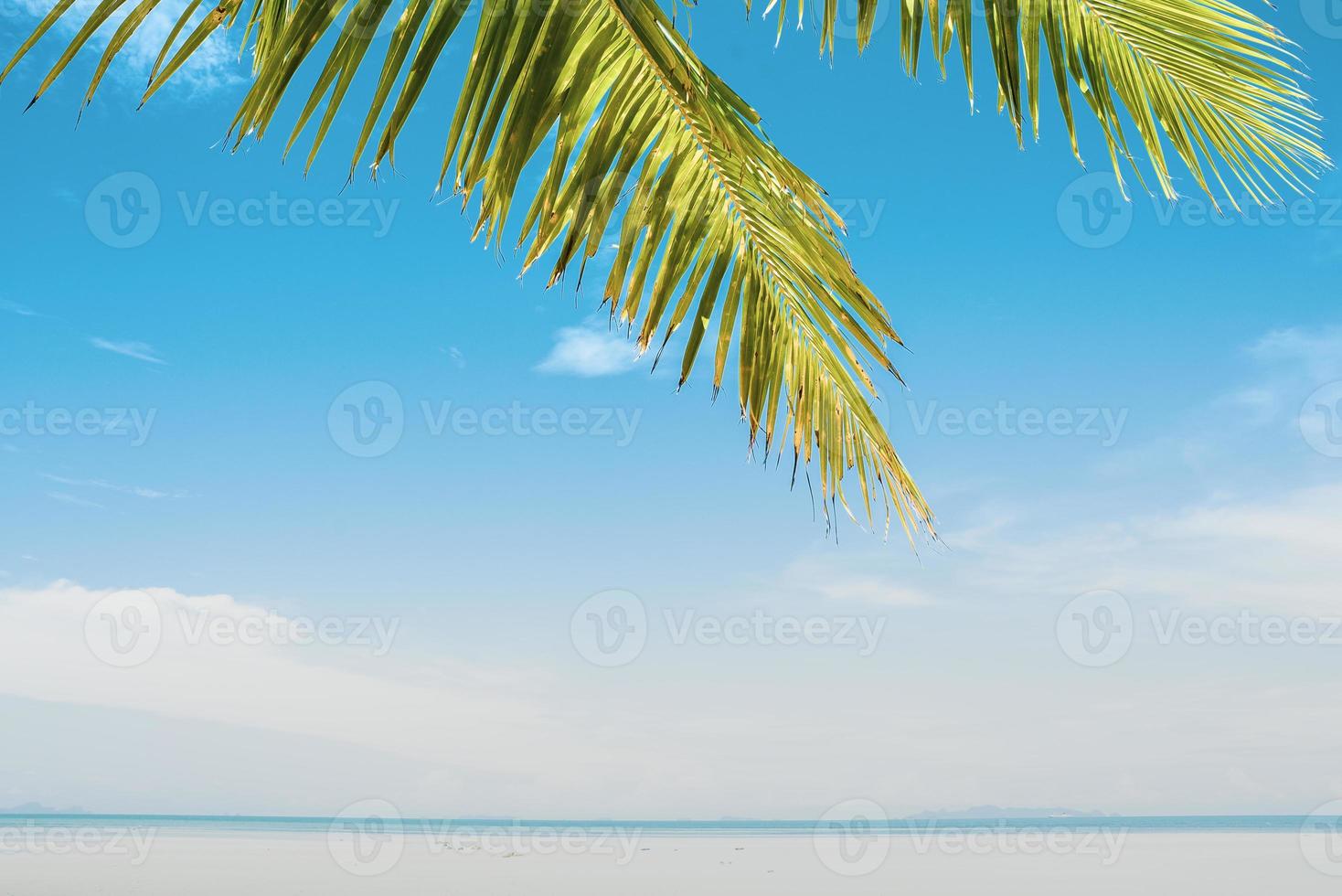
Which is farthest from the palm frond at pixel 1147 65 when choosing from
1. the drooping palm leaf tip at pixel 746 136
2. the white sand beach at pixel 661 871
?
the white sand beach at pixel 661 871

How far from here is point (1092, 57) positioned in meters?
2.11

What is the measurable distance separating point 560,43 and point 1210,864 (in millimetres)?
18798

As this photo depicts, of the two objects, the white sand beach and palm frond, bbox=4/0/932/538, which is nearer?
palm frond, bbox=4/0/932/538

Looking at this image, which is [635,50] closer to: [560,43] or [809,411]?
[560,43]

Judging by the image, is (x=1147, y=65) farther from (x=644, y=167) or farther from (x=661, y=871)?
(x=661, y=871)

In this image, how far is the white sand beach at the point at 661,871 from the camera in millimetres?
12953

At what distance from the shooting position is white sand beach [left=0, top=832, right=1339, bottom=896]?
12953 mm

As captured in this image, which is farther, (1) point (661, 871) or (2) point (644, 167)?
(1) point (661, 871)

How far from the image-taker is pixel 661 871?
1603 cm

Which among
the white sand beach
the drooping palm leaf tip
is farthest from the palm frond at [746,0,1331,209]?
the white sand beach

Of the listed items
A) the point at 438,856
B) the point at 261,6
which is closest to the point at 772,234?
the point at 261,6

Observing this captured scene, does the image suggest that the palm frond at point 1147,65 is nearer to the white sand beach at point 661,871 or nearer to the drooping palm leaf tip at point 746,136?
the drooping palm leaf tip at point 746,136

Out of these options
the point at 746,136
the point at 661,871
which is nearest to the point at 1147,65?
the point at 746,136

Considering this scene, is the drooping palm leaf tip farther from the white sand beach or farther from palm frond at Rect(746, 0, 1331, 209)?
the white sand beach
